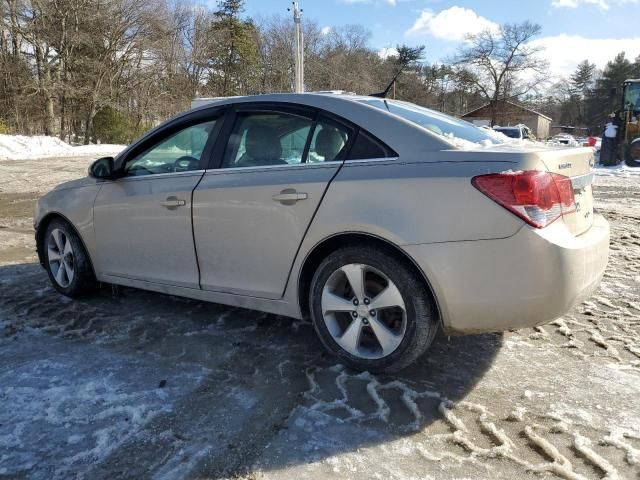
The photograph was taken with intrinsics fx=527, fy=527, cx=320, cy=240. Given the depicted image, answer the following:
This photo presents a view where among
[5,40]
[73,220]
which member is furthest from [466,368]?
[5,40]

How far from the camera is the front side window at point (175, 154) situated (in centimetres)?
366

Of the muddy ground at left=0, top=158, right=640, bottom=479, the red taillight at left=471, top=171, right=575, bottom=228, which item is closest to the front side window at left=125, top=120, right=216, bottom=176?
the muddy ground at left=0, top=158, right=640, bottom=479

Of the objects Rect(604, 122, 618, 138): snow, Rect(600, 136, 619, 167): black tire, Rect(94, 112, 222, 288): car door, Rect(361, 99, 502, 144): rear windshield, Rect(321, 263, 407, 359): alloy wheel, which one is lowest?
Rect(321, 263, 407, 359): alloy wheel

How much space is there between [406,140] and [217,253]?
1.43 m

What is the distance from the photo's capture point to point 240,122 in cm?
353

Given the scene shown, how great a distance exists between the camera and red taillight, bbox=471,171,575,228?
252cm

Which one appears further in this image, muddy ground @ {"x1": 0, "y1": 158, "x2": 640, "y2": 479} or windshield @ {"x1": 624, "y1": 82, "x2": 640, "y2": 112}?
windshield @ {"x1": 624, "y1": 82, "x2": 640, "y2": 112}

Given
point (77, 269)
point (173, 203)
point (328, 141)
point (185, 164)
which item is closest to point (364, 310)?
point (328, 141)

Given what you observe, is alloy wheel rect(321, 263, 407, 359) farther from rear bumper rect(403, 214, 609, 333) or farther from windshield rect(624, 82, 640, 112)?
windshield rect(624, 82, 640, 112)

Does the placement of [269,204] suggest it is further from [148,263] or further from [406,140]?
[148,263]

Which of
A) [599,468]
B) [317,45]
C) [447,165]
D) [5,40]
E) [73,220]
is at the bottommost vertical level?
[599,468]

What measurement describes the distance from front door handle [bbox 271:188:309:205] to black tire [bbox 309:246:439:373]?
1.25 feet

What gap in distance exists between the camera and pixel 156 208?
3.74m

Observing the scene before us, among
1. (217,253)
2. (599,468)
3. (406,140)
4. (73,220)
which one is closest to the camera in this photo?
(599,468)
